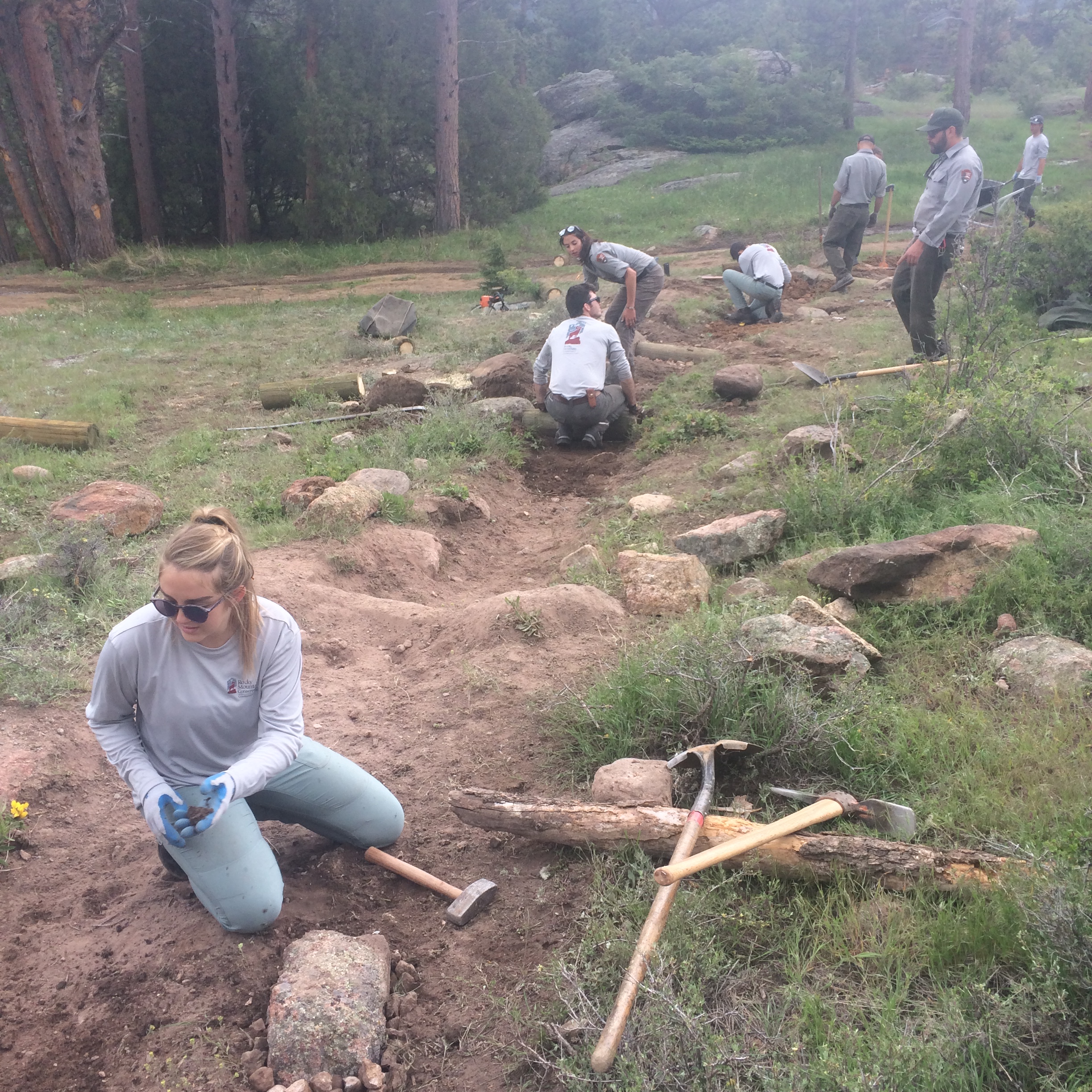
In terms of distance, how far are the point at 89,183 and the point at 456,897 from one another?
62.2 feet

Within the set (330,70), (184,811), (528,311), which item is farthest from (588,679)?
(330,70)

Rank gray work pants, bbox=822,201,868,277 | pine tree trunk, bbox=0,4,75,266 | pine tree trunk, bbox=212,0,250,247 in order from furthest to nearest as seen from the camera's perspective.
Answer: pine tree trunk, bbox=212,0,250,247 < pine tree trunk, bbox=0,4,75,266 < gray work pants, bbox=822,201,868,277

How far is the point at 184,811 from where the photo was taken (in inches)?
103

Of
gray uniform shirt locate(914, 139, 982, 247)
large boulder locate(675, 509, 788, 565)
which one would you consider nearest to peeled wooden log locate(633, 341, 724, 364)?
gray uniform shirt locate(914, 139, 982, 247)

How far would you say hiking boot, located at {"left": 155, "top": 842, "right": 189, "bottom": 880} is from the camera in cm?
288

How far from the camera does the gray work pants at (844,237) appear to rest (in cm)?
1188

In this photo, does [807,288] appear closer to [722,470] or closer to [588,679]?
[722,470]

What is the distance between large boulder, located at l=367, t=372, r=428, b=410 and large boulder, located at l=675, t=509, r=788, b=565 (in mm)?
4156

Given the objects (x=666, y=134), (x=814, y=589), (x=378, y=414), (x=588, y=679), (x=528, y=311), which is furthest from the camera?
(x=666, y=134)

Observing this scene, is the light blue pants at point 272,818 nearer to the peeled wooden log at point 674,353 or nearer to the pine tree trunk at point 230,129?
the peeled wooden log at point 674,353

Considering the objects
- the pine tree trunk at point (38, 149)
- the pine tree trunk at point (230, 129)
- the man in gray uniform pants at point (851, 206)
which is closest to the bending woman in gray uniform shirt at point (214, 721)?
the man in gray uniform pants at point (851, 206)

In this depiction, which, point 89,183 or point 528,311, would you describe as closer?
point 528,311

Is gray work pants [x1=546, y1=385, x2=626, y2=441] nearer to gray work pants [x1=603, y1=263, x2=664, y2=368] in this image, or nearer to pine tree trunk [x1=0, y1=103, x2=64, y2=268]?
gray work pants [x1=603, y1=263, x2=664, y2=368]

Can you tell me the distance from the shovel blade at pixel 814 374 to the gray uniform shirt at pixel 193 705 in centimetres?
576
